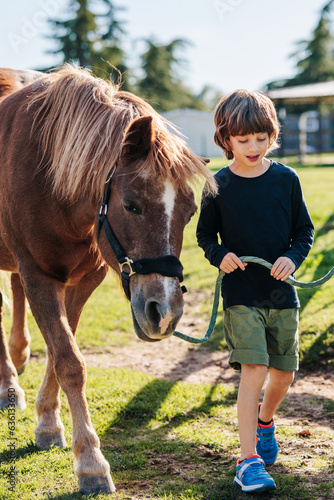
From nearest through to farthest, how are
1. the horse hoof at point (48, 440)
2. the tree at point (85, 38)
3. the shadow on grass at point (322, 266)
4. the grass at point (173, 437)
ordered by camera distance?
the grass at point (173, 437), the horse hoof at point (48, 440), the shadow on grass at point (322, 266), the tree at point (85, 38)

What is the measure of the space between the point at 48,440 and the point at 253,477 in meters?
1.29

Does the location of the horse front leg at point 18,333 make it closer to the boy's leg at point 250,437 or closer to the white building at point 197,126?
the boy's leg at point 250,437

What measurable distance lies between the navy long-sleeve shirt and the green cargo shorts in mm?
43

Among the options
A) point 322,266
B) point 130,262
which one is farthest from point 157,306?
point 322,266

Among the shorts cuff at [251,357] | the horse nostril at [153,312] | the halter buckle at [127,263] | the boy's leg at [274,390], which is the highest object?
the halter buckle at [127,263]

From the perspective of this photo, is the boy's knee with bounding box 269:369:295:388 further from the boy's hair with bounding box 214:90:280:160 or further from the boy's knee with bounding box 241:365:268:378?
the boy's hair with bounding box 214:90:280:160

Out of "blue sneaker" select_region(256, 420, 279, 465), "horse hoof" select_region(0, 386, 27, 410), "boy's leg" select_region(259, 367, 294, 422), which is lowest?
"horse hoof" select_region(0, 386, 27, 410)

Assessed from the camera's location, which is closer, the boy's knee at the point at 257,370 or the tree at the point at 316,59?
the boy's knee at the point at 257,370

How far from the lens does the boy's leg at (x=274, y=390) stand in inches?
98.7

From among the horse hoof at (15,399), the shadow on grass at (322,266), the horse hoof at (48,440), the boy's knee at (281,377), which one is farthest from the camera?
the shadow on grass at (322,266)

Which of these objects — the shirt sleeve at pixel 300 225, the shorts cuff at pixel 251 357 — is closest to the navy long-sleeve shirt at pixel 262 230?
the shirt sleeve at pixel 300 225

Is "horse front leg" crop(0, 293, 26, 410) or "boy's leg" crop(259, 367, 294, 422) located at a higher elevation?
"boy's leg" crop(259, 367, 294, 422)

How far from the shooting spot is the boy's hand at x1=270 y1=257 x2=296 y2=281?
2320 millimetres

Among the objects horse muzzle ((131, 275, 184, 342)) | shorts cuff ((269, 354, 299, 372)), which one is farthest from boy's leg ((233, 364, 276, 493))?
horse muzzle ((131, 275, 184, 342))
